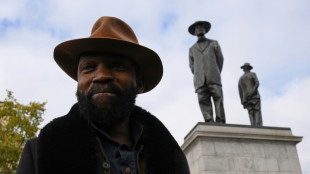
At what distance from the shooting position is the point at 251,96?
Result: 36.1 feet

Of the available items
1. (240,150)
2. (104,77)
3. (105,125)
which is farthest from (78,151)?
(240,150)

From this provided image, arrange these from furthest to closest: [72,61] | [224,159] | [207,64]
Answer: [207,64], [224,159], [72,61]

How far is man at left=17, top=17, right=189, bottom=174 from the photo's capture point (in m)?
1.86

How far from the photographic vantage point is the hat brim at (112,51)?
2137 mm

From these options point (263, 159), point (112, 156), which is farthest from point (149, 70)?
point (263, 159)

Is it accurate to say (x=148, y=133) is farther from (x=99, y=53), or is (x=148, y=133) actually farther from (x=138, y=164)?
(x=99, y=53)

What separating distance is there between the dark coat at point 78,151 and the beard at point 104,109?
5 cm

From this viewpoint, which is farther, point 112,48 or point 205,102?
point 205,102

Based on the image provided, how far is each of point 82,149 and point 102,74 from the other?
1.34 feet

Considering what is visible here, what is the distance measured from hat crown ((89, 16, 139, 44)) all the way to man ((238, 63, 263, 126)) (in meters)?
9.04

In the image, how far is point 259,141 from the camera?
29.7 feet

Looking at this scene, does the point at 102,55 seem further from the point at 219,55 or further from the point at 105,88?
the point at 219,55

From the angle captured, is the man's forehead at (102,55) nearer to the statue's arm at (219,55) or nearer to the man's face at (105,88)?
the man's face at (105,88)

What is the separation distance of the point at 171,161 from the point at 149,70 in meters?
0.60
